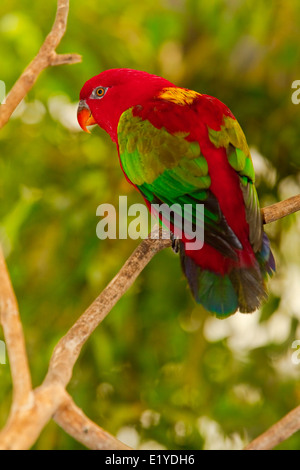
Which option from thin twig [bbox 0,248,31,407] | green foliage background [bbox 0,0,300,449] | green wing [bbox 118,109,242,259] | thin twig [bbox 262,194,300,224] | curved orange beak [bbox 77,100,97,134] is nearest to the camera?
thin twig [bbox 0,248,31,407]

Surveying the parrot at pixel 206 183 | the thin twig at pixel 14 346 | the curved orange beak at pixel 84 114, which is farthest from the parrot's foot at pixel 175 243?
the thin twig at pixel 14 346

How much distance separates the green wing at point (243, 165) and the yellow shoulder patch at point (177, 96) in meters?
0.05

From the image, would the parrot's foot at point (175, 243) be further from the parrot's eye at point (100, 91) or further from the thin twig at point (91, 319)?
the parrot's eye at point (100, 91)

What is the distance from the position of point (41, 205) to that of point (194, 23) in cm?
59

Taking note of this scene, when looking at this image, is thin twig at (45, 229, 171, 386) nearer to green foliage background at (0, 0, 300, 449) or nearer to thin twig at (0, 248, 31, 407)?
thin twig at (0, 248, 31, 407)

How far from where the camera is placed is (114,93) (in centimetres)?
83

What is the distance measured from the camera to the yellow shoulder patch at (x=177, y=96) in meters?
0.75

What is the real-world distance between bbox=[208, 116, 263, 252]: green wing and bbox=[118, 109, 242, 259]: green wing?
3 centimetres

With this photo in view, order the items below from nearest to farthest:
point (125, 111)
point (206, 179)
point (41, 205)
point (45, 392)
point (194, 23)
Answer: point (45, 392), point (206, 179), point (125, 111), point (41, 205), point (194, 23)

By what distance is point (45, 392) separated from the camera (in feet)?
1.54

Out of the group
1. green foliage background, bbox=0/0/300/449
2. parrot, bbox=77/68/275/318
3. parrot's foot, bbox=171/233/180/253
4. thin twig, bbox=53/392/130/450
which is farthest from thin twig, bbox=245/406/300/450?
green foliage background, bbox=0/0/300/449

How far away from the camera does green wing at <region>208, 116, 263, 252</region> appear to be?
686 millimetres
